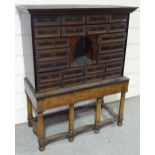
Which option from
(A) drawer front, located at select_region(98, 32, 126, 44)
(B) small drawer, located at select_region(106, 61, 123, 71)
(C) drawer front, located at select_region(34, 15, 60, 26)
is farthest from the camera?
(B) small drawer, located at select_region(106, 61, 123, 71)

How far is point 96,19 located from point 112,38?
10.1 inches

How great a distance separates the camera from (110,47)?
7.06 feet

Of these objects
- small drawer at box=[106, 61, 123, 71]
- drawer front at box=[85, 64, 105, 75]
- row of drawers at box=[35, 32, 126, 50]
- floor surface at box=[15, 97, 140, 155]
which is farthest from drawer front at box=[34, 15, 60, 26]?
floor surface at box=[15, 97, 140, 155]

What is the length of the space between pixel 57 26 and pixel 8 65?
2.25 ft

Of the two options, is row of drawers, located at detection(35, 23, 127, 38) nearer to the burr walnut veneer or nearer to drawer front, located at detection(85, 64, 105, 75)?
the burr walnut veneer

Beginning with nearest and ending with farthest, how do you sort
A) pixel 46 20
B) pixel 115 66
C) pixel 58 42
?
pixel 46 20
pixel 58 42
pixel 115 66

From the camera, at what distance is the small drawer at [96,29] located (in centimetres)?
198

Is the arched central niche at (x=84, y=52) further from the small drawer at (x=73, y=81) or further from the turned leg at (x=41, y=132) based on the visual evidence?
the turned leg at (x=41, y=132)

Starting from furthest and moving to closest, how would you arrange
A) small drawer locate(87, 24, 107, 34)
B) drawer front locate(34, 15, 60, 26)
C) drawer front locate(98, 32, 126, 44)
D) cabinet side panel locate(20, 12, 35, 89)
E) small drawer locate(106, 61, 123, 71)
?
small drawer locate(106, 61, 123, 71)
drawer front locate(98, 32, 126, 44)
small drawer locate(87, 24, 107, 34)
cabinet side panel locate(20, 12, 35, 89)
drawer front locate(34, 15, 60, 26)

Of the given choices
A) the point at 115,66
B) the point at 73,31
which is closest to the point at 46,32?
the point at 73,31

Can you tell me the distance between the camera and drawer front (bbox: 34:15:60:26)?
69.1 inches

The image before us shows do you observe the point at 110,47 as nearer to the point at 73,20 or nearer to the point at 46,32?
the point at 73,20

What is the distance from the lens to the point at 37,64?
186cm

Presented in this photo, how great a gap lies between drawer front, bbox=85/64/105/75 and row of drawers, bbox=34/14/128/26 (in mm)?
389
